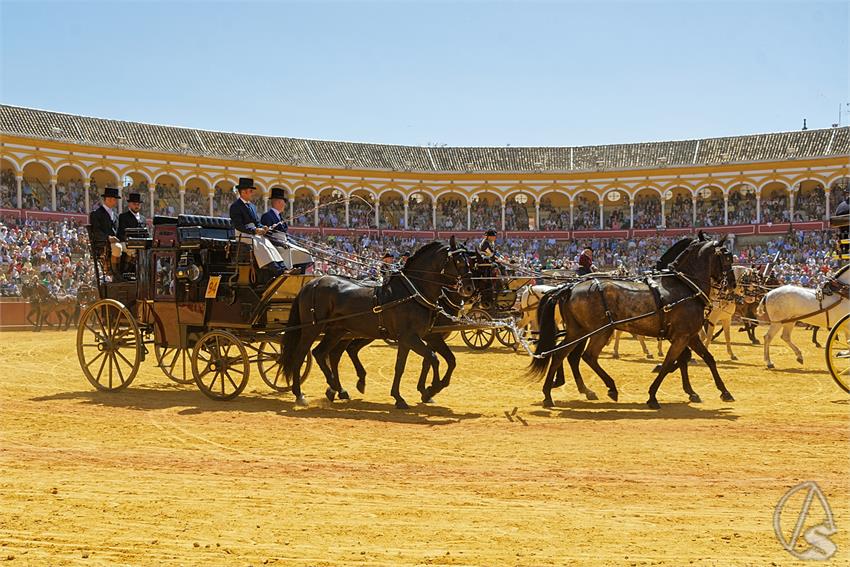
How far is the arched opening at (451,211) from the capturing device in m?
51.2

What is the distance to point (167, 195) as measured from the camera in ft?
149

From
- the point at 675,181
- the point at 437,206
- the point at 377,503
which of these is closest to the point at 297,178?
the point at 437,206

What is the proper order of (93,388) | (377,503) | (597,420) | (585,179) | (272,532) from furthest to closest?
(585,179) → (93,388) → (597,420) → (377,503) → (272,532)

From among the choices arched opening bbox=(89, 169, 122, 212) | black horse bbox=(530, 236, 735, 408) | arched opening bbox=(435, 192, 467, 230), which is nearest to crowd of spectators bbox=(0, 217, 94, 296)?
arched opening bbox=(89, 169, 122, 212)

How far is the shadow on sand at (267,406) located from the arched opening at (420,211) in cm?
3941

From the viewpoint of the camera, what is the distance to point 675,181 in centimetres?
4912

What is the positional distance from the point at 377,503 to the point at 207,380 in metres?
8.31

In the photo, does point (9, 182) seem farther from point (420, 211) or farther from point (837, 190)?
point (837, 190)

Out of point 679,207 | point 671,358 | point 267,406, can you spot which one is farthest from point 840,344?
point 679,207

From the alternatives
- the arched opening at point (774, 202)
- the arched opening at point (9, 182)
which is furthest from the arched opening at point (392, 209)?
the arched opening at point (774, 202)

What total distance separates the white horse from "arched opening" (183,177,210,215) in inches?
1387

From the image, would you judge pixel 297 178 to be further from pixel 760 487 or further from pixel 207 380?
pixel 760 487

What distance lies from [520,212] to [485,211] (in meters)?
2.14

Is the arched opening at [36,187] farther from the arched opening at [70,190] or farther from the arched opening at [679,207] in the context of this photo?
the arched opening at [679,207]
